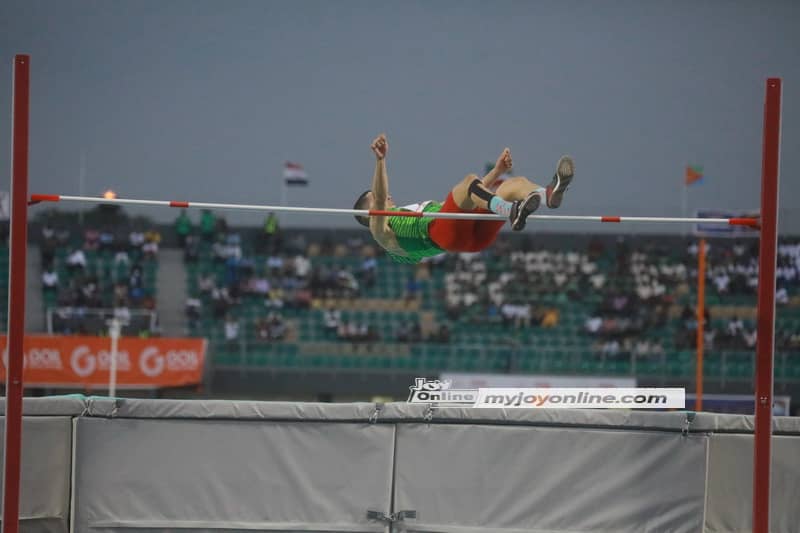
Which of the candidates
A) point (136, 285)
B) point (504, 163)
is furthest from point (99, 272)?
point (504, 163)

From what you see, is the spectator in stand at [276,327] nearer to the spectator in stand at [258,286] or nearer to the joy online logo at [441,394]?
the spectator in stand at [258,286]

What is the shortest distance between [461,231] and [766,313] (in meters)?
1.57

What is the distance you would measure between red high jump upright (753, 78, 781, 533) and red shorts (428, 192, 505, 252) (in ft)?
4.30

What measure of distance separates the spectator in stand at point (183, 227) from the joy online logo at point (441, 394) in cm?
1472

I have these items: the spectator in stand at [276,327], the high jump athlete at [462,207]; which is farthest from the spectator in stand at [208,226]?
the high jump athlete at [462,207]

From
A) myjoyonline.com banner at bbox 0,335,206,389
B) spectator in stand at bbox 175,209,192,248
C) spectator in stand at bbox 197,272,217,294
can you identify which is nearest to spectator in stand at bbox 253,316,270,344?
spectator in stand at bbox 197,272,217,294

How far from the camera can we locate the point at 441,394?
17.5 ft

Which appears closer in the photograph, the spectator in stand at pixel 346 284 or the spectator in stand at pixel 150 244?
the spectator in stand at pixel 346 284

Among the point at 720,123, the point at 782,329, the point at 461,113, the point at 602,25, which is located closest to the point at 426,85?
the point at 461,113

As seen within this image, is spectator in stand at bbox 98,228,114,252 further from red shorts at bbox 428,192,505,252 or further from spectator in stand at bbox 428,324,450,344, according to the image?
red shorts at bbox 428,192,505,252

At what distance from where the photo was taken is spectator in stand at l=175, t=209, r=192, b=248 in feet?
64.1

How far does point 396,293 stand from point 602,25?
593 centimetres

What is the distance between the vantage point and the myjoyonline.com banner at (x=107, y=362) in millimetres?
16750

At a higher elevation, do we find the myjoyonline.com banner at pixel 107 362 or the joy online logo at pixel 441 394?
the joy online logo at pixel 441 394
